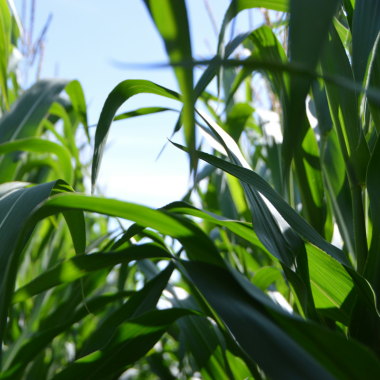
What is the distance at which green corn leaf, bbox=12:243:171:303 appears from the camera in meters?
0.23

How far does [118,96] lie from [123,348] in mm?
225

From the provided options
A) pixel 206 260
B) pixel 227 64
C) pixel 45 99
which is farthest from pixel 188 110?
pixel 45 99

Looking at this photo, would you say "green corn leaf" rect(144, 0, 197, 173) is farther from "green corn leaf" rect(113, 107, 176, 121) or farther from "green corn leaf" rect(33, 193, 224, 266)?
"green corn leaf" rect(113, 107, 176, 121)

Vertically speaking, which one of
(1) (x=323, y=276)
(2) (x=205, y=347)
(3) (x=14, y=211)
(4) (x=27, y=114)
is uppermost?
(4) (x=27, y=114)

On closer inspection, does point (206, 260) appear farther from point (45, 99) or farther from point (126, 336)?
point (45, 99)

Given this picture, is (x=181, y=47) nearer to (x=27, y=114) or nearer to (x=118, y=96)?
(x=118, y=96)

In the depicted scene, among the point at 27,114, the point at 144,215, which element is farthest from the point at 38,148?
the point at 144,215

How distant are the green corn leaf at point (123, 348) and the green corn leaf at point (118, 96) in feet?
0.49

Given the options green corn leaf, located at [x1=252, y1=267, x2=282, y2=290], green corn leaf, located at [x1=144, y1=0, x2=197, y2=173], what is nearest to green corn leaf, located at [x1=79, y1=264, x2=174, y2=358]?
green corn leaf, located at [x1=252, y1=267, x2=282, y2=290]

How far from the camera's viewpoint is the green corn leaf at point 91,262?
0.76 ft

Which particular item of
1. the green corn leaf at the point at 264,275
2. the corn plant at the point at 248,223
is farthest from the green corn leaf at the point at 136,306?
the green corn leaf at the point at 264,275

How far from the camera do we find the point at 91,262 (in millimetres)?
236

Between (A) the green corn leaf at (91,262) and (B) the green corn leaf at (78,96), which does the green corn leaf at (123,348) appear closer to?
(A) the green corn leaf at (91,262)

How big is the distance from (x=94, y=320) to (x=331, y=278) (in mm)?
899
